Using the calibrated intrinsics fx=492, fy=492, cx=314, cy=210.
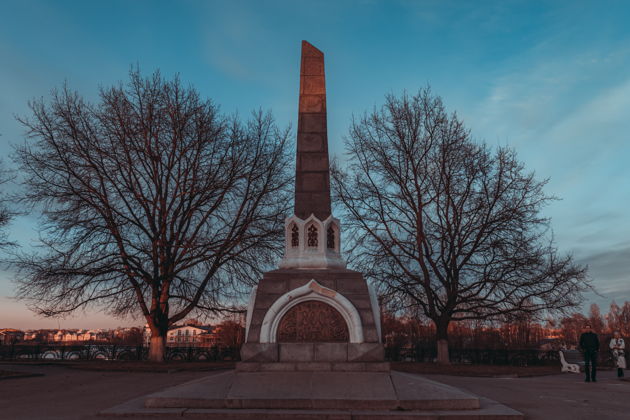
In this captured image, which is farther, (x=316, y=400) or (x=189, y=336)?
(x=189, y=336)

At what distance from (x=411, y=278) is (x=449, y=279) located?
150 cm

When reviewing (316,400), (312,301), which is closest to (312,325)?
(312,301)

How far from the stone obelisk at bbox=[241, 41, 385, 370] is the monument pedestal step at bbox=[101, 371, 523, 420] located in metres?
0.48

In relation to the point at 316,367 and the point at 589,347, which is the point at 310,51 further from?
the point at 589,347

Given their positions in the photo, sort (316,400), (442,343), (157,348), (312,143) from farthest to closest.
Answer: (442,343), (157,348), (312,143), (316,400)

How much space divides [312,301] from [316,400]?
205 centimetres

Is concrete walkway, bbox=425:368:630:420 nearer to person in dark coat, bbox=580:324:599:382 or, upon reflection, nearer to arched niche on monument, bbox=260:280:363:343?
person in dark coat, bbox=580:324:599:382

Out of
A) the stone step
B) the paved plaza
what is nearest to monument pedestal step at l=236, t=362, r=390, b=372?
the stone step

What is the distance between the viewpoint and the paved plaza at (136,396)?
289 inches

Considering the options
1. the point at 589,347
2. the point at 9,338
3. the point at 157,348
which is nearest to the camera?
the point at 589,347

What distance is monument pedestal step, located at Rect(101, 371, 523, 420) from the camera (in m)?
6.86

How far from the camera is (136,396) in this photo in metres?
8.99

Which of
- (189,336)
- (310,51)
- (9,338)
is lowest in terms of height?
(189,336)

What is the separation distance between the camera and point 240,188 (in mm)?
19062
